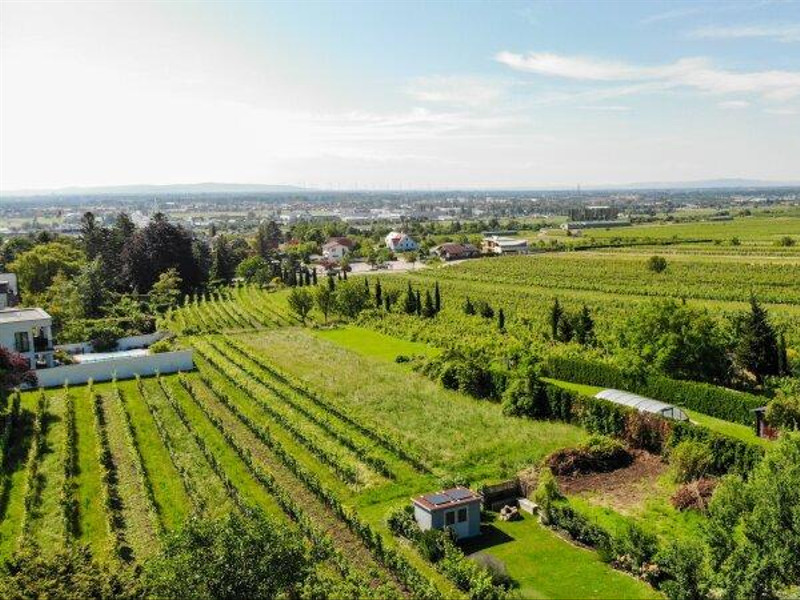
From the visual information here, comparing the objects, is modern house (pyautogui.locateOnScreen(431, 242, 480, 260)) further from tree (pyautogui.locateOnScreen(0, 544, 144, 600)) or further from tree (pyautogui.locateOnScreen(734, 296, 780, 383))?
tree (pyautogui.locateOnScreen(0, 544, 144, 600))

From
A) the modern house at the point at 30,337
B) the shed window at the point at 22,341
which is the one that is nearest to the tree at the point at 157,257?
the modern house at the point at 30,337

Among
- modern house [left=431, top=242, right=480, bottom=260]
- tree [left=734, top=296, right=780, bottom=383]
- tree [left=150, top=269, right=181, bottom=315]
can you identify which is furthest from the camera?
modern house [left=431, top=242, right=480, bottom=260]

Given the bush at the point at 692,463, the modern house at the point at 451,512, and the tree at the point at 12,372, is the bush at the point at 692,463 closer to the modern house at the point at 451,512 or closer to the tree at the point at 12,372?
the modern house at the point at 451,512

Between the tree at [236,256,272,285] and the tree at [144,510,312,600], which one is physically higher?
the tree at [144,510,312,600]

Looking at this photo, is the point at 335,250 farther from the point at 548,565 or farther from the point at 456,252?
the point at 548,565

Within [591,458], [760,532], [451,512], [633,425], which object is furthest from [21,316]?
[760,532]

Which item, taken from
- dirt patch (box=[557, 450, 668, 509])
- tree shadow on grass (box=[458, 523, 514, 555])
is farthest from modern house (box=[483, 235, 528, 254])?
tree shadow on grass (box=[458, 523, 514, 555])
